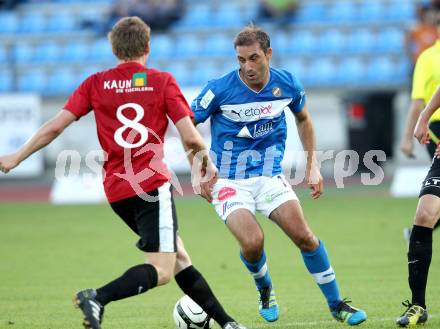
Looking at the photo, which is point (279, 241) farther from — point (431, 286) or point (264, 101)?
point (264, 101)

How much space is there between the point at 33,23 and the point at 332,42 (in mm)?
7121

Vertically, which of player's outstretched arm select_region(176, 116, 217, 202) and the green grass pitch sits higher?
player's outstretched arm select_region(176, 116, 217, 202)

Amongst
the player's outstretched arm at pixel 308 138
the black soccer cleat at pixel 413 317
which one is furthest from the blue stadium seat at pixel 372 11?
the black soccer cleat at pixel 413 317

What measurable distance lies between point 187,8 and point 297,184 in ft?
19.7

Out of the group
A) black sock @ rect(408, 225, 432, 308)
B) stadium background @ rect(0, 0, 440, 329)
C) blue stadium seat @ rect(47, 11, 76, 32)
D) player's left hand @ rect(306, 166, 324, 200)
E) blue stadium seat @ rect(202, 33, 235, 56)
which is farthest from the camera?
blue stadium seat @ rect(47, 11, 76, 32)

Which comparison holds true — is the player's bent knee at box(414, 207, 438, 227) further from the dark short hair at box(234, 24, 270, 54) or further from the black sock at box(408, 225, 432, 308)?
the dark short hair at box(234, 24, 270, 54)

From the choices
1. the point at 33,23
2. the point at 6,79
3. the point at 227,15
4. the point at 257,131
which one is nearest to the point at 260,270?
the point at 257,131

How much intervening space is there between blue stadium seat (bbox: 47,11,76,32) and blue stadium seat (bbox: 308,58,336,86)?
229 inches

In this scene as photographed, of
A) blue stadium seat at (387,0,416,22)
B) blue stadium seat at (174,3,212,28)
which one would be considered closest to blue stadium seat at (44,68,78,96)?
blue stadium seat at (174,3,212,28)

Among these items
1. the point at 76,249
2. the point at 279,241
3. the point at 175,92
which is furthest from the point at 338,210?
the point at 175,92

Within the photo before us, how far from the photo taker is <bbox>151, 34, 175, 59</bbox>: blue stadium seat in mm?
21156

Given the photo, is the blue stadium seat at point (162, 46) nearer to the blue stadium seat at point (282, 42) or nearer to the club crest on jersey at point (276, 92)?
the blue stadium seat at point (282, 42)

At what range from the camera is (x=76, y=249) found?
11812 mm

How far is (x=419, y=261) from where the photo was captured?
276 inches
